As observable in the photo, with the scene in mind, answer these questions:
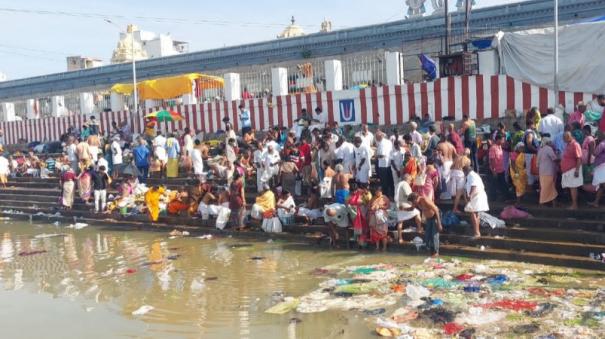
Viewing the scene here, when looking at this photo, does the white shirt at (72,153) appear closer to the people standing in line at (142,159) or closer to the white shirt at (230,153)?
the people standing in line at (142,159)

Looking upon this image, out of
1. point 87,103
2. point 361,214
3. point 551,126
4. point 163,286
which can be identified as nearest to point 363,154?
point 361,214

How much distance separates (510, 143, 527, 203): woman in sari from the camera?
1131cm

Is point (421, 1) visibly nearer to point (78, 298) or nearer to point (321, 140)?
point (321, 140)

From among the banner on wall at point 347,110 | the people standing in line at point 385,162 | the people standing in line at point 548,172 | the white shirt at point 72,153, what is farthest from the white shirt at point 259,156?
the white shirt at point 72,153

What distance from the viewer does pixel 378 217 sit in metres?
11.2

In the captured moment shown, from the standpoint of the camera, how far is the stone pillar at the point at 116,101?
27.4 m

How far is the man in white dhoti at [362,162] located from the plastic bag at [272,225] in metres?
1.97

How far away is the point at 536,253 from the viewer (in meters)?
9.97

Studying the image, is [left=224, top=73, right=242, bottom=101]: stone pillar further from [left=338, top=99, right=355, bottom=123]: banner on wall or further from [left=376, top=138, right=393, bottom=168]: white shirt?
[left=376, top=138, right=393, bottom=168]: white shirt

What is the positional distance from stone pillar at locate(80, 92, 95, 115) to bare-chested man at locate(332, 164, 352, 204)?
1893 centimetres

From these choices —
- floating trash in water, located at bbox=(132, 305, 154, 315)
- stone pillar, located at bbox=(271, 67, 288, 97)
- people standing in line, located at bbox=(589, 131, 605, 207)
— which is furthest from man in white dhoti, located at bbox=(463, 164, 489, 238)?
stone pillar, located at bbox=(271, 67, 288, 97)

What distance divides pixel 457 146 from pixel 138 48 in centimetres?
4389

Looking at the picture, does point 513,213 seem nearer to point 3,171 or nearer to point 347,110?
point 347,110

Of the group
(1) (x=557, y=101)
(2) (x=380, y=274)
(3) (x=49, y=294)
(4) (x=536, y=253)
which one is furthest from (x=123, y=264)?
(1) (x=557, y=101)
